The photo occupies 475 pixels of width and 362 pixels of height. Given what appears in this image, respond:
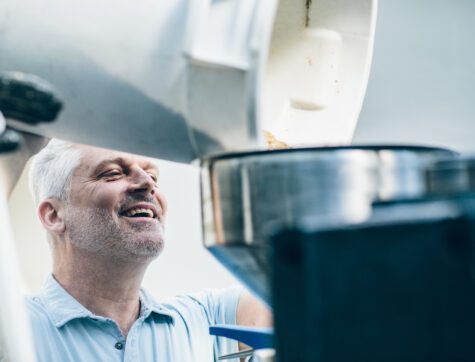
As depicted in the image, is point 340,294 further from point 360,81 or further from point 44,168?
point 44,168

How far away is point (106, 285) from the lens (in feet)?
6.22

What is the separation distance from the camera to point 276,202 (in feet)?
2.15

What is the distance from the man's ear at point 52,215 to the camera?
6.64 ft

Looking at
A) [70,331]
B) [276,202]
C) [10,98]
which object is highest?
[10,98]

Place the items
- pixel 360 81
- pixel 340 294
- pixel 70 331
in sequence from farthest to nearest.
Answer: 1. pixel 70 331
2. pixel 360 81
3. pixel 340 294

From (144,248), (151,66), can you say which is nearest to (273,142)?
(151,66)

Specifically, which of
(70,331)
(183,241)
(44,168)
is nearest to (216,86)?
(70,331)

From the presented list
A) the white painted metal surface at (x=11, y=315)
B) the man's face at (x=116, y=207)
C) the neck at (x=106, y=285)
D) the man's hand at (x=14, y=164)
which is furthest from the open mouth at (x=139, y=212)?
the white painted metal surface at (x=11, y=315)

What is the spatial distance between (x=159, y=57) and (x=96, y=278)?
1215mm

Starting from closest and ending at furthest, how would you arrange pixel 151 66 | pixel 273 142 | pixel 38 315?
pixel 151 66
pixel 273 142
pixel 38 315

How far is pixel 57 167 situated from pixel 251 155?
140 centimetres

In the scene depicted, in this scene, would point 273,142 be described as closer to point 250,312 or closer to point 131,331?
point 131,331

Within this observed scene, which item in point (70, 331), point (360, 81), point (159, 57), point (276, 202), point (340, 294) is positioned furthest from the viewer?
point (70, 331)

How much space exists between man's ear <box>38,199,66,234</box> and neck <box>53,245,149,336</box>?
115mm
